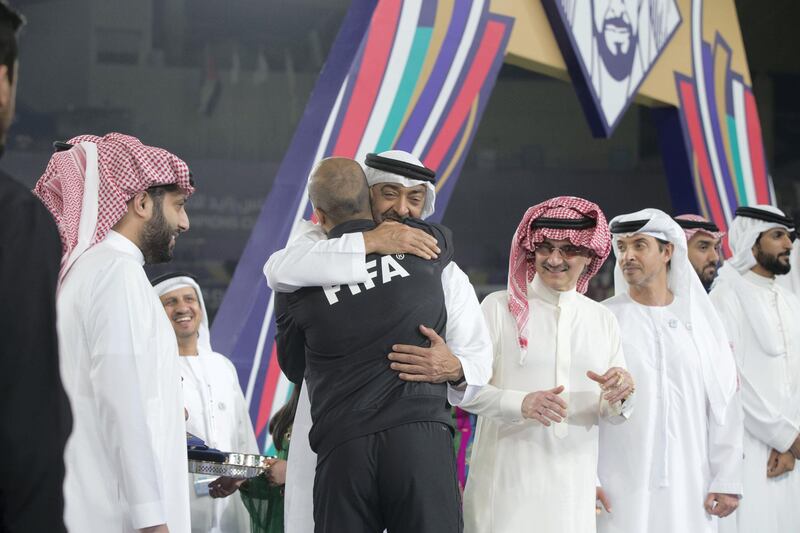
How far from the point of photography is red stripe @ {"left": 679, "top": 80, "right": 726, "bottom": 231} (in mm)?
7762

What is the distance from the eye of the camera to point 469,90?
18.2ft

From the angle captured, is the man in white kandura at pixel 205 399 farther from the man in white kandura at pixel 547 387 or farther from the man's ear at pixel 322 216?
the man's ear at pixel 322 216

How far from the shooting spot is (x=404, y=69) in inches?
201

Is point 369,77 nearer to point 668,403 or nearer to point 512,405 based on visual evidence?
point 668,403

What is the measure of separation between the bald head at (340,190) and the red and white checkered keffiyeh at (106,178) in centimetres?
37

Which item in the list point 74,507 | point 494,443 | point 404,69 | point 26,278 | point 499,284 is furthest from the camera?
point 499,284

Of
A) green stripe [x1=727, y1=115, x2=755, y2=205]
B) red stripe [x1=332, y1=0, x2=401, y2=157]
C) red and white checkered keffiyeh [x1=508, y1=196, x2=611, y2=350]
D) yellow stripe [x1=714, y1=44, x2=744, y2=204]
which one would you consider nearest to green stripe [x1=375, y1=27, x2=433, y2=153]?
red stripe [x1=332, y1=0, x2=401, y2=157]

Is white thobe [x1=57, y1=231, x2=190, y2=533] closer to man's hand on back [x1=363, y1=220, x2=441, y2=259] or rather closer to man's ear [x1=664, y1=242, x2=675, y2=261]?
man's hand on back [x1=363, y1=220, x2=441, y2=259]

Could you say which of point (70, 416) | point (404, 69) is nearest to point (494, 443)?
point (70, 416)

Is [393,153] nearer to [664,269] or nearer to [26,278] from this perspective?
[664,269]

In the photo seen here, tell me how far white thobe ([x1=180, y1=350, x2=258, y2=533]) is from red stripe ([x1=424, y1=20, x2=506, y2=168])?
5.43 ft

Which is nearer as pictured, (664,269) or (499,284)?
(664,269)

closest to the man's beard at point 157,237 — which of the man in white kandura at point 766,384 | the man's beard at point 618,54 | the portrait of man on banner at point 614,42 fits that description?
the man in white kandura at point 766,384

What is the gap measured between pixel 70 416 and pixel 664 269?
298cm
